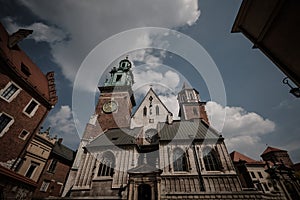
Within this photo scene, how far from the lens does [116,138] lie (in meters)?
20.4

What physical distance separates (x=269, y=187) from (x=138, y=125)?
29747 millimetres

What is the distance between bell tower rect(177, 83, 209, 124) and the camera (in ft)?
99.3

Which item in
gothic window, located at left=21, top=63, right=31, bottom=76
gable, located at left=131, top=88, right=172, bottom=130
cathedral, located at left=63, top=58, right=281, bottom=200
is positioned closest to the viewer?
cathedral, located at left=63, top=58, right=281, bottom=200

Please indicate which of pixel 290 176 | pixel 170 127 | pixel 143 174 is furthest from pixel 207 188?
pixel 290 176

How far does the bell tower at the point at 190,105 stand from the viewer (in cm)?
3028

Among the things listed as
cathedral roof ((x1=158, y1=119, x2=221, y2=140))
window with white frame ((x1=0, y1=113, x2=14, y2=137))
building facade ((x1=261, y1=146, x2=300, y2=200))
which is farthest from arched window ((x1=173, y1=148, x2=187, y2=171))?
window with white frame ((x1=0, y1=113, x2=14, y2=137))

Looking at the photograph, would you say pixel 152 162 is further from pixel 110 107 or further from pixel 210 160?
pixel 110 107

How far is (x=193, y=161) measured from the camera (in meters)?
17.1

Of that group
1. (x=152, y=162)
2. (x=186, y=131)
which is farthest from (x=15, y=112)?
(x=186, y=131)

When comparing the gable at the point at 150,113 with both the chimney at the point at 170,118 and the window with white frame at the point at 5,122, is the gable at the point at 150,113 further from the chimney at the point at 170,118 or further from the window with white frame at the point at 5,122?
the window with white frame at the point at 5,122

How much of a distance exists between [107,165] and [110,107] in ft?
41.1

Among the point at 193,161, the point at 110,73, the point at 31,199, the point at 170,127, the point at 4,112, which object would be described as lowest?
the point at 31,199

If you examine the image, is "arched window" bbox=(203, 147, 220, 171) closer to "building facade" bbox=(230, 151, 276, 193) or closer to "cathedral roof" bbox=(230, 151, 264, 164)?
"building facade" bbox=(230, 151, 276, 193)

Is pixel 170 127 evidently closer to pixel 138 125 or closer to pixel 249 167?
pixel 138 125
